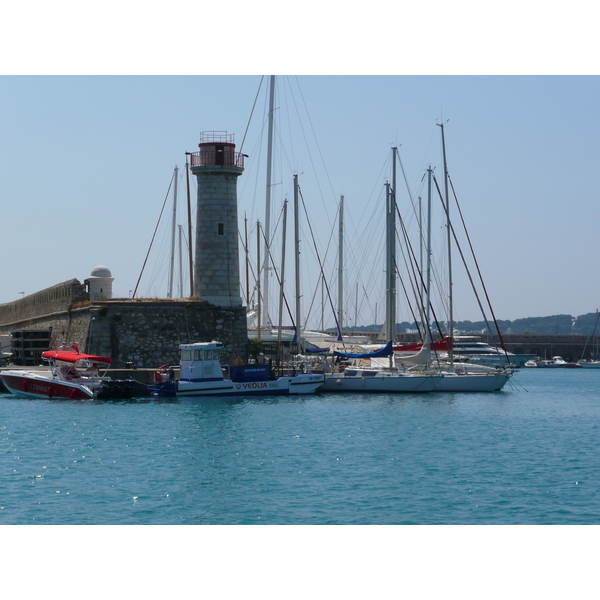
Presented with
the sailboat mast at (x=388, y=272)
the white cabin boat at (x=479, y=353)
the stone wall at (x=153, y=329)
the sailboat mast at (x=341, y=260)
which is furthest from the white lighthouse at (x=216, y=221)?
the white cabin boat at (x=479, y=353)

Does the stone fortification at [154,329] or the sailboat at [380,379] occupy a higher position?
the stone fortification at [154,329]

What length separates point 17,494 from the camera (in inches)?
Result: 634

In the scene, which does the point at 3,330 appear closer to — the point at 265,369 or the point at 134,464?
the point at 265,369

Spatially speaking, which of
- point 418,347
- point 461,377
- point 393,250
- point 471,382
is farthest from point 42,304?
point 471,382

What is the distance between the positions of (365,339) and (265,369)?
18.3m

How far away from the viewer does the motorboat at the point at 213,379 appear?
3588 centimetres

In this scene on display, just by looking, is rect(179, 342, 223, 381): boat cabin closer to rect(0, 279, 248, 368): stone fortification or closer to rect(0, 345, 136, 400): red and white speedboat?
rect(0, 345, 136, 400): red and white speedboat

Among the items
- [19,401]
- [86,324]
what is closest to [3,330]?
[86,324]

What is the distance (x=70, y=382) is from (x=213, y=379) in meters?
5.91

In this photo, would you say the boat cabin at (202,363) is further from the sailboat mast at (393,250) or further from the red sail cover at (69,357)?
the sailboat mast at (393,250)

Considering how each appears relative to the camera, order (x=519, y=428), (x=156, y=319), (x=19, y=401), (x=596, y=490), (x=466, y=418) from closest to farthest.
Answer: (x=596, y=490)
(x=519, y=428)
(x=466, y=418)
(x=19, y=401)
(x=156, y=319)

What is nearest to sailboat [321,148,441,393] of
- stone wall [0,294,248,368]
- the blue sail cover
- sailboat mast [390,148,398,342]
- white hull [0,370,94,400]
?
the blue sail cover

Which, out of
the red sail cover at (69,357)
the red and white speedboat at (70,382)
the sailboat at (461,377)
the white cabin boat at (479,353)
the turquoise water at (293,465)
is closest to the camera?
the turquoise water at (293,465)

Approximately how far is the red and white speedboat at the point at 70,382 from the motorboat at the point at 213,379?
1679mm
